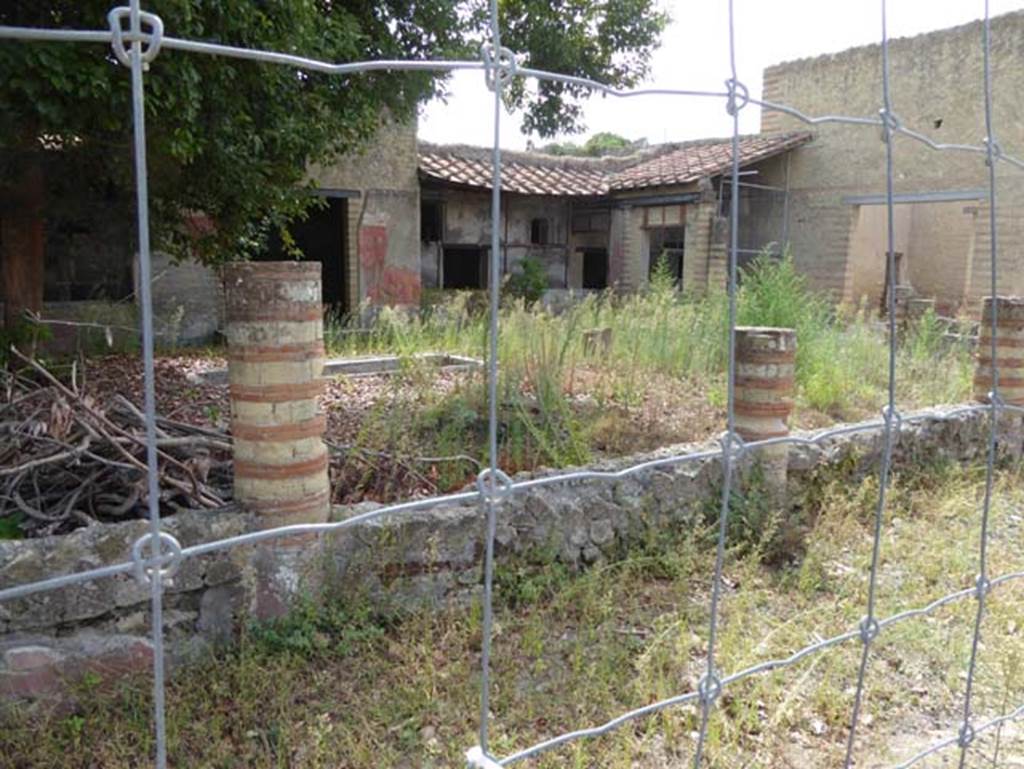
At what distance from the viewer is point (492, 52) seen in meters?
1.42

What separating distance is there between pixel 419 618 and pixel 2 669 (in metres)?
1.42

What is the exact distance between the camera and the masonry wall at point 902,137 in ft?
37.8

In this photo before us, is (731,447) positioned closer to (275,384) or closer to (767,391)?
(275,384)

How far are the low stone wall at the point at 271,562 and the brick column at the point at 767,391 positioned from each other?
0.14 metres

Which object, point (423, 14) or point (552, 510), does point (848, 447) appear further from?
point (423, 14)

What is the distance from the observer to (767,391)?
4109 mm

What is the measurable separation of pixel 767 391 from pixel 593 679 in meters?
1.94

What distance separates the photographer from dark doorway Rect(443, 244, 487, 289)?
1505 centimetres

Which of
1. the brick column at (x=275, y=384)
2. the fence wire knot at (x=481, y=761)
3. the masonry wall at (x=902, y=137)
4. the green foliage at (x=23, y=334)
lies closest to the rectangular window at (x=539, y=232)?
the masonry wall at (x=902, y=137)

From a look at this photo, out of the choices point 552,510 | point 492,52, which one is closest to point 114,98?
point 552,510

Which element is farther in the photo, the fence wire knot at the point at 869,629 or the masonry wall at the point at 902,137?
the masonry wall at the point at 902,137

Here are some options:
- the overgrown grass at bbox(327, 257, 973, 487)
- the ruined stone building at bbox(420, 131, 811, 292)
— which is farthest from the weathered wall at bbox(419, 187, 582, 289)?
the overgrown grass at bbox(327, 257, 973, 487)

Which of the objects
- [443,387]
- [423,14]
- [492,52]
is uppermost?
[423,14]

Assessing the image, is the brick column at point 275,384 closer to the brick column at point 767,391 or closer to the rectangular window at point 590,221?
the brick column at point 767,391
